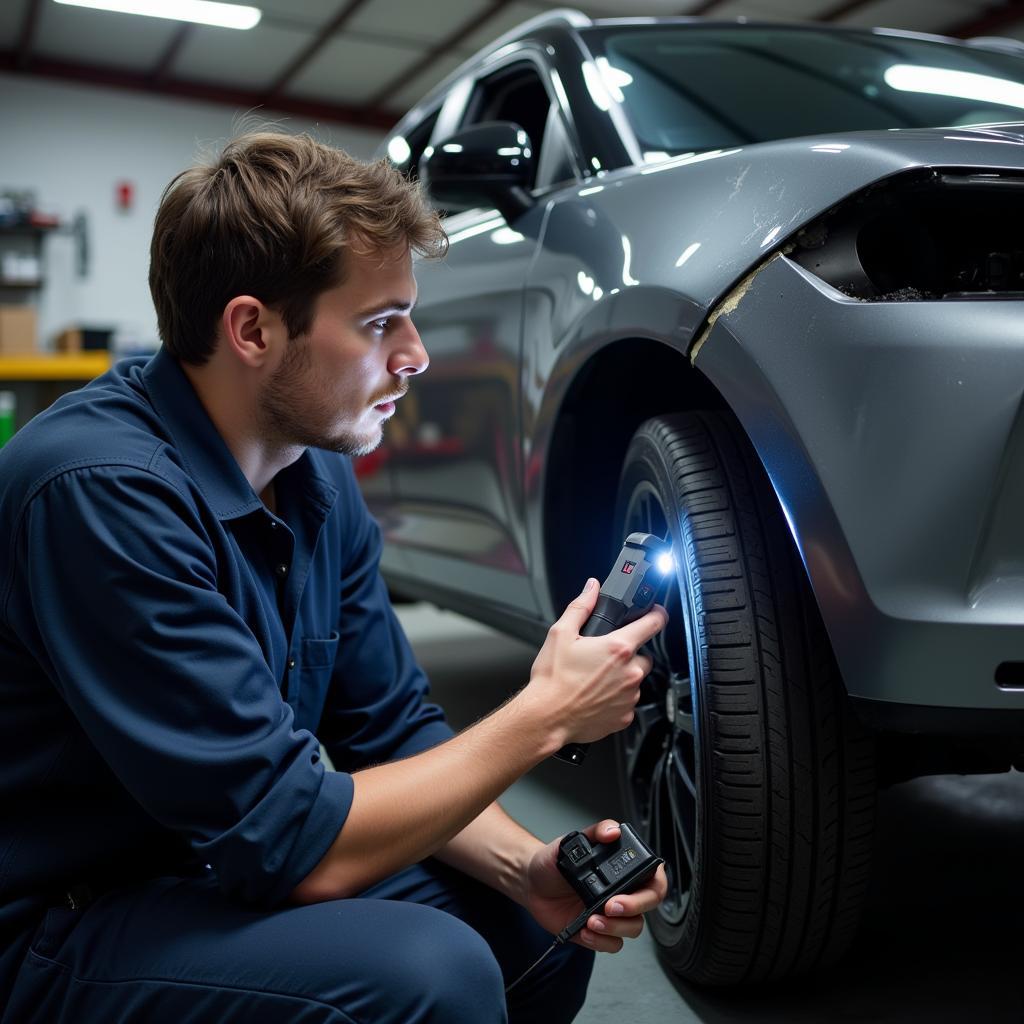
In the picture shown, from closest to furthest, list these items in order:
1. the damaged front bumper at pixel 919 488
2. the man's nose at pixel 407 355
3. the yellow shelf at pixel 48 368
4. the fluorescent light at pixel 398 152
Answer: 1. the damaged front bumper at pixel 919 488
2. the man's nose at pixel 407 355
3. the fluorescent light at pixel 398 152
4. the yellow shelf at pixel 48 368

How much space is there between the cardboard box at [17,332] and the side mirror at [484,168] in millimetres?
7343

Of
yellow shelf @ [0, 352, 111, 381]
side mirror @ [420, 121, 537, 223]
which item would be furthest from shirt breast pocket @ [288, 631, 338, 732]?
yellow shelf @ [0, 352, 111, 381]

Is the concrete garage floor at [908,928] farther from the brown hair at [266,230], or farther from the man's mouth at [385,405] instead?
the brown hair at [266,230]

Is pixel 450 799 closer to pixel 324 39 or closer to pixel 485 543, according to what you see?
pixel 485 543

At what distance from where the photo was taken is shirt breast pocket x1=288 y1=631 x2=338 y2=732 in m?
1.27

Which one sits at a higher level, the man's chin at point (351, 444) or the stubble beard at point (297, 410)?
the stubble beard at point (297, 410)

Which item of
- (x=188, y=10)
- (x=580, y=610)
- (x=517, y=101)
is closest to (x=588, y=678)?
(x=580, y=610)

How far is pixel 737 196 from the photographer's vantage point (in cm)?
131

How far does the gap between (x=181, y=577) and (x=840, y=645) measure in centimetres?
62

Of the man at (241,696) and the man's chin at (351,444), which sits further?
the man's chin at (351,444)

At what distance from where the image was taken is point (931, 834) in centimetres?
201

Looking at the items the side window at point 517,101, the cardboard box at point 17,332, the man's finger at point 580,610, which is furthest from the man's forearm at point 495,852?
the cardboard box at point 17,332

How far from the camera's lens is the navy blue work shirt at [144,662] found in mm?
971

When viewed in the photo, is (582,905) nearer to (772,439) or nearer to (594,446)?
(772,439)
